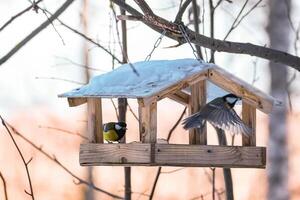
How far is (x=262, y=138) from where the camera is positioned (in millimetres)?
7406

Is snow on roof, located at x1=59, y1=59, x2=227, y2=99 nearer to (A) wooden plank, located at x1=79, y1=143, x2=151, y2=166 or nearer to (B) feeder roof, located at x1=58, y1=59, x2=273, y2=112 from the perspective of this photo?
(B) feeder roof, located at x1=58, y1=59, x2=273, y2=112

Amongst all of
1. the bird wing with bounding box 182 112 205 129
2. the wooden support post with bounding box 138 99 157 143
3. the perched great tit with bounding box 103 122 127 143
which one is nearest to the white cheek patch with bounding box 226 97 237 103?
the bird wing with bounding box 182 112 205 129

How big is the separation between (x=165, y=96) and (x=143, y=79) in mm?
94

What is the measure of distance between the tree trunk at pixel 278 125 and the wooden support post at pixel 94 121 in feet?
7.44

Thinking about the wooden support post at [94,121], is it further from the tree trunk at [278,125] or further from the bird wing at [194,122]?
the tree trunk at [278,125]

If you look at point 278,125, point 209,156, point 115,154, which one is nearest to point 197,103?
point 209,156

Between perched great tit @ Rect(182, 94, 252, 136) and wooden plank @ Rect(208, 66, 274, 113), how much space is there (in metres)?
0.04

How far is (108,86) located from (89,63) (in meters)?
4.48

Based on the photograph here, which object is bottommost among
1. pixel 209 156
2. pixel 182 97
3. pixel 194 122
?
pixel 209 156

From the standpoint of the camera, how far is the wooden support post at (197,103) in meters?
2.77

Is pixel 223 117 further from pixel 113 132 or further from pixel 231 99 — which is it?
pixel 113 132

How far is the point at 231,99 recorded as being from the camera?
2748mm

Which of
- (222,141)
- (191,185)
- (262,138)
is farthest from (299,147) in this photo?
(222,141)

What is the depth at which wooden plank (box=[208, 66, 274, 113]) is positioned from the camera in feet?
8.95
